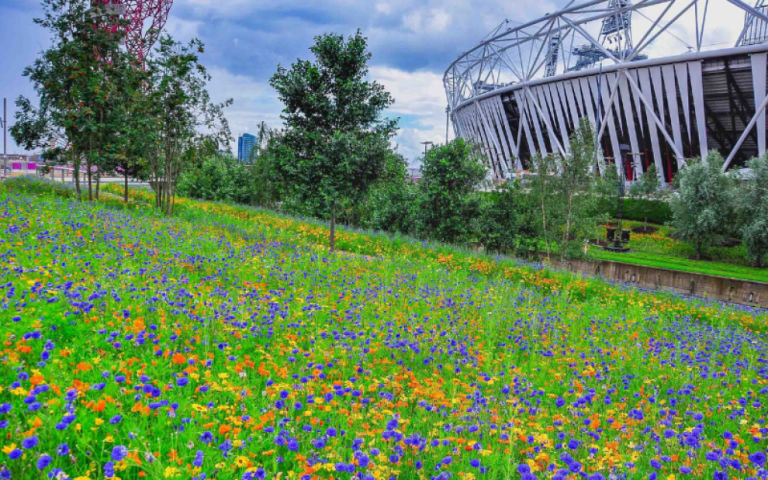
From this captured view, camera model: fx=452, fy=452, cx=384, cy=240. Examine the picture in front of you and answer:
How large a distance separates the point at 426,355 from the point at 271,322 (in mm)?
1759

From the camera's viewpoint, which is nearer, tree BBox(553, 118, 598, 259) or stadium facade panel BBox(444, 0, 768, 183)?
tree BBox(553, 118, 598, 259)

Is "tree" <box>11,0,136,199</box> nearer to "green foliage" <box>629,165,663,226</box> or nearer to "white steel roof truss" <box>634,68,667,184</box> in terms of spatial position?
"green foliage" <box>629,165,663,226</box>

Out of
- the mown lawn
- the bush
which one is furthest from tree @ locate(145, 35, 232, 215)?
the bush

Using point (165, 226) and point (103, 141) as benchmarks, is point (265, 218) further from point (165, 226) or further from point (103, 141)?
point (165, 226)

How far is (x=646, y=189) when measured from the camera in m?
41.8

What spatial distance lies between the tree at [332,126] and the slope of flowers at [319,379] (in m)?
6.03

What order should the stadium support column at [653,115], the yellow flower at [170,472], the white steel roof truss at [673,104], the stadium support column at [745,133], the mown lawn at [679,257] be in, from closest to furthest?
the yellow flower at [170,472] < the mown lawn at [679,257] < the stadium support column at [745,133] < the white steel roof truss at [673,104] < the stadium support column at [653,115]

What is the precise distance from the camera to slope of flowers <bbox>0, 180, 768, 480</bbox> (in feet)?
8.51

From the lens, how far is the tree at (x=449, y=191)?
71.1 feet

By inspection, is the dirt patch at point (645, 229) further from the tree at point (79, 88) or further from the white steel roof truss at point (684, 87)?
the tree at point (79, 88)

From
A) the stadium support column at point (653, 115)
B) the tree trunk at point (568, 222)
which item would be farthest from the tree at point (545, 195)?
the stadium support column at point (653, 115)

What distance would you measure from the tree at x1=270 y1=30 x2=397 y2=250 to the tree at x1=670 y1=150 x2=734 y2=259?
2411 cm

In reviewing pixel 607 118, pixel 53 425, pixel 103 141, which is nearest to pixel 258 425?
pixel 53 425

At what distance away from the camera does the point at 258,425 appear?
2.79 m
